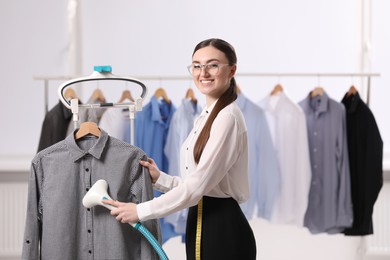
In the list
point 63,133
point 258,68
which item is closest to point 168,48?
point 258,68

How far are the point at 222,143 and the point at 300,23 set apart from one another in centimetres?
283

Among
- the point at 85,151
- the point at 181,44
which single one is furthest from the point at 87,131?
the point at 181,44

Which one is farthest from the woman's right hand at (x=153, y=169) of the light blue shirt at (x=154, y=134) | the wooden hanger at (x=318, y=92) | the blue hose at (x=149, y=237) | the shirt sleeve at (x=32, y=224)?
the wooden hanger at (x=318, y=92)

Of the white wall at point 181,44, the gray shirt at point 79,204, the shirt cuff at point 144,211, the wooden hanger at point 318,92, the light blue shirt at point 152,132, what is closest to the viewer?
the shirt cuff at point 144,211

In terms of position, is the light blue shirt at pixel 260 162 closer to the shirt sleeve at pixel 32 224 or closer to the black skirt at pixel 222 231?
the black skirt at pixel 222 231

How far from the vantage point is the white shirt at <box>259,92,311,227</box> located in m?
3.87

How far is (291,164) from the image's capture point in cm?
388

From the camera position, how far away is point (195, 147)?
2184mm

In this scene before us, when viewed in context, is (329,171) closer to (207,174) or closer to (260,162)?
(260,162)

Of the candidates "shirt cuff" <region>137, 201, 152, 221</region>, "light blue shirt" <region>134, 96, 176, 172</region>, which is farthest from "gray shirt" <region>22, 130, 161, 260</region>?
"light blue shirt" <region>134, 96, 176, 172</region>

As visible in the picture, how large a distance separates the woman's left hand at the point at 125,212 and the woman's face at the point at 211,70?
0.47 meters

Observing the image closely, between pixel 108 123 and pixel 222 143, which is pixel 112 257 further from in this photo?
pixel 108 123

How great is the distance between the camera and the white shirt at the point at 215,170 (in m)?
2.07

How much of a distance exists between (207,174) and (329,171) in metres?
1.95
